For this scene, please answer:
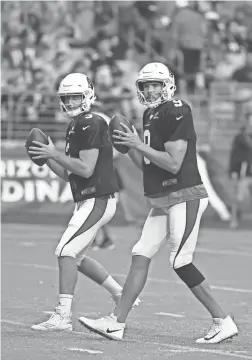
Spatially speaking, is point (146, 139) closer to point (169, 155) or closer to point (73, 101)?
point (169, 155)

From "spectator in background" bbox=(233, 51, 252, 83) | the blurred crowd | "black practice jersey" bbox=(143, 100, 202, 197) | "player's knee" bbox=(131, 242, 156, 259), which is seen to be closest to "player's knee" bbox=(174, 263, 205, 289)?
"player's knee" bbox=(131, 242, 156, 259)

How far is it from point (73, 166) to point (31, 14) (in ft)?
48.3

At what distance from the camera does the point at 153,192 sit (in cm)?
648

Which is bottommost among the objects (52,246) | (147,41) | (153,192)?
(52,246)

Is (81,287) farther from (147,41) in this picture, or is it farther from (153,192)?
(147,41)

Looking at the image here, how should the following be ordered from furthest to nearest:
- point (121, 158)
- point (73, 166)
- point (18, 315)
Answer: point (121, 158), point (18, 315), point (73, 166)

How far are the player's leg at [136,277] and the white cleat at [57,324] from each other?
50cm

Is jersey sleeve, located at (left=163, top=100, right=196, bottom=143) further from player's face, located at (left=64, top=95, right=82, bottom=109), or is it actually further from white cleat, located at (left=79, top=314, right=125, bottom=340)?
white cleat, located at (left=79, top=314, right=125, bottom=340)

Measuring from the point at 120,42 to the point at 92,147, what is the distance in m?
13.8

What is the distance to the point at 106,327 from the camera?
6305 millimetres

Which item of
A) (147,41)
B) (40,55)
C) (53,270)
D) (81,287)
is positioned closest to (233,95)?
(147,41)

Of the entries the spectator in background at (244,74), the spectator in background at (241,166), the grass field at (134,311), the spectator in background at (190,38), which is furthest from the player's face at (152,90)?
the spectator in background at (244,74)

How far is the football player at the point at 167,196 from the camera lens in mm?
6277

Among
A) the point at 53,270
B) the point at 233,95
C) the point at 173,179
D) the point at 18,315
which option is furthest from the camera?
the point at 233,95
